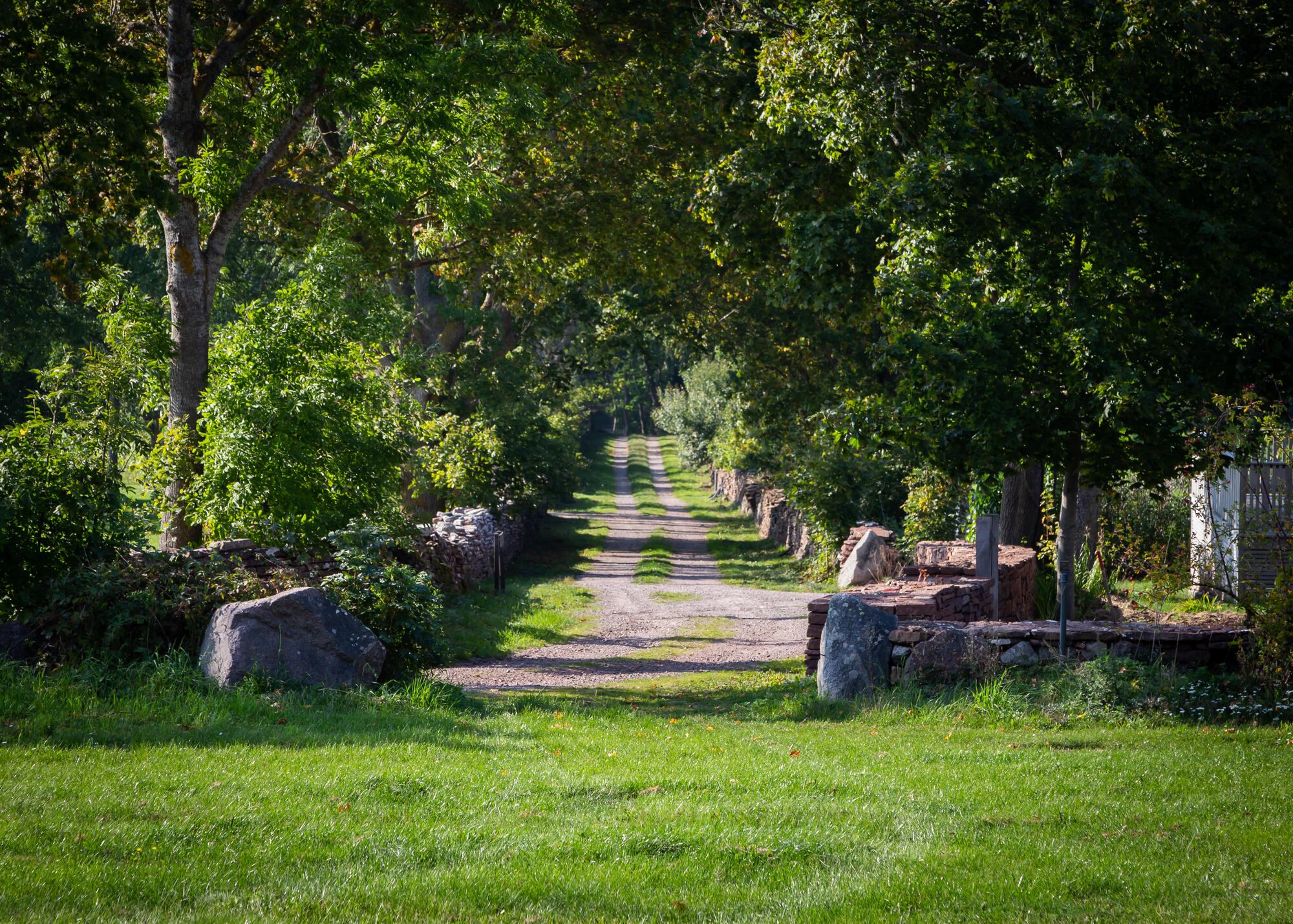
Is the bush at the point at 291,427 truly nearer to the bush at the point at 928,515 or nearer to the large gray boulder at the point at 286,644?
the large gray boulder at the point at 286,644

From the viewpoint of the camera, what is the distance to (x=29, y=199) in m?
8.94

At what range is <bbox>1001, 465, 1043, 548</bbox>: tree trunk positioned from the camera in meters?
15.5

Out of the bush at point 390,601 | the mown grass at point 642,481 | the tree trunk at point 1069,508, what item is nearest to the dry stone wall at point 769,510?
the mown grass at point 642,481

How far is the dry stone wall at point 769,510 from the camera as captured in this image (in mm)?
24859

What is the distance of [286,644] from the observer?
29.2 feet

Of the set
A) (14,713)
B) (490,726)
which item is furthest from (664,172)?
(14,713)

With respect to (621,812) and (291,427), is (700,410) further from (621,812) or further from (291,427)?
(621,812)

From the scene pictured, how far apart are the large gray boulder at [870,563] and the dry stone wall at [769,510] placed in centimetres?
437

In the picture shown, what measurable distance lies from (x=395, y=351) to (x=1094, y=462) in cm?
1327

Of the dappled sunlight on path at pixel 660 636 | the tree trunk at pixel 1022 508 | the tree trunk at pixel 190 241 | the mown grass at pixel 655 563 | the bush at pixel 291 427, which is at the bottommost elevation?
the mown grass at pixel 655 563

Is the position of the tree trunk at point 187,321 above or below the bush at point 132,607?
above

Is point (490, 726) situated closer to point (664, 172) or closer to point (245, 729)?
point (245, 729)

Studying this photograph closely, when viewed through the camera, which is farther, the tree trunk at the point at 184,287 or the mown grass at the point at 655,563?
the mown grass at the point at 655,563

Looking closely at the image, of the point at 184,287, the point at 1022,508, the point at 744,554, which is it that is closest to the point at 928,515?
the point at 1022,508
